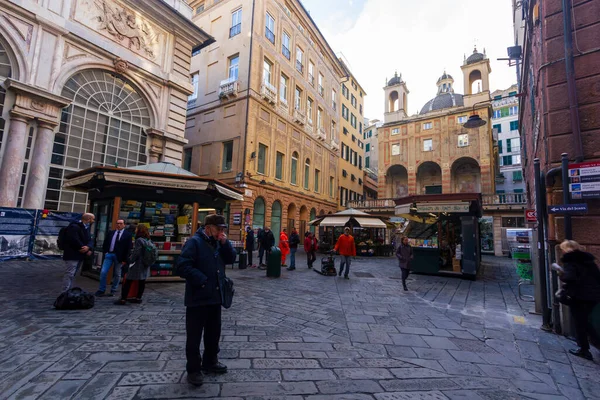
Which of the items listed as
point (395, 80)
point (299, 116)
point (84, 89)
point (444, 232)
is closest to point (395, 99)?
point (395, 80)

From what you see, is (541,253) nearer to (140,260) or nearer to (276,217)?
(140,260)

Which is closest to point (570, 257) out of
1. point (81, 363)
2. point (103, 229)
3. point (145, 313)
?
point (81, 363)

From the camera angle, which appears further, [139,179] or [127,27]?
[127,27]

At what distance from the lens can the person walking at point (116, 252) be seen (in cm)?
627

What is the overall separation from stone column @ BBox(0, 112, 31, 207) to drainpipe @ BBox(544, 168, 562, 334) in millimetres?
14965

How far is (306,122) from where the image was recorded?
2648 cm

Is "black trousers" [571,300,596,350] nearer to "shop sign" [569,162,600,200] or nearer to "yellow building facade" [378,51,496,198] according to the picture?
"shop sign" [569,162,600,200]

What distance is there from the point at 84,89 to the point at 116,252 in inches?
393

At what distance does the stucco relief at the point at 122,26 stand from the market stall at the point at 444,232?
13.9m

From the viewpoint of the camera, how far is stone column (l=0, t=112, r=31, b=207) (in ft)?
33.4

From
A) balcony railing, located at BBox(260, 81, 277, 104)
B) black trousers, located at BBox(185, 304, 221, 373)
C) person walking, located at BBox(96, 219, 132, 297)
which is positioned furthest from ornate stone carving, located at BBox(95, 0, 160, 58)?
black trousers, located at BBox(185, 304, 221, 373)

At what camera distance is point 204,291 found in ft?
9.97

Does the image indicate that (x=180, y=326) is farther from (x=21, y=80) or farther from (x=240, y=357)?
(x=21, y=80)

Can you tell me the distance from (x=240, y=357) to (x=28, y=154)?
12335mm
